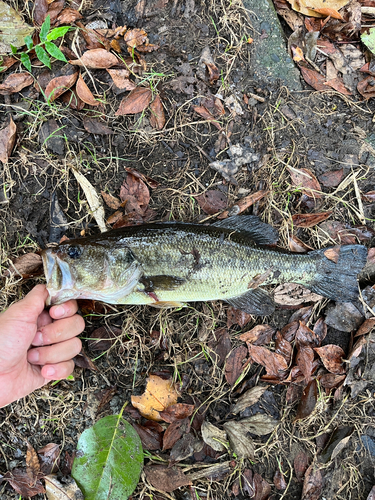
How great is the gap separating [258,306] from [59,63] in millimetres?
3407

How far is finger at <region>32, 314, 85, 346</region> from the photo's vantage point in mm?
3197

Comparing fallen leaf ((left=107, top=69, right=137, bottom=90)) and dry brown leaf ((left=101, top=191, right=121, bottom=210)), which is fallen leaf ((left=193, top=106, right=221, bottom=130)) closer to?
fallen leaf ((left=107, top=69, right=137, bottom=90))

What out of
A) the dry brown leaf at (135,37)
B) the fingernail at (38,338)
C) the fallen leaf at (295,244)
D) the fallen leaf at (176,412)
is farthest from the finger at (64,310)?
the dry brown leaf at (135,37)

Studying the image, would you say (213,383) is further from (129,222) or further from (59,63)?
(59,63)

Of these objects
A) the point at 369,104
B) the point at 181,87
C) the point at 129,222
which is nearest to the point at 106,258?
the point at 129,222

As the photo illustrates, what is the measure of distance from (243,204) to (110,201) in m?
1.48

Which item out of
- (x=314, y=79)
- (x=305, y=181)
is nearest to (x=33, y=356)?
(x=305, y=181)

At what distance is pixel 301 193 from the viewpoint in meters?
3.79

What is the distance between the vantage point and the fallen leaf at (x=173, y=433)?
3.38m

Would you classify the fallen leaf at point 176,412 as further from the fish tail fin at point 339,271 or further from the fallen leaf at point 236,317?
the fish tail fin at point 339,271

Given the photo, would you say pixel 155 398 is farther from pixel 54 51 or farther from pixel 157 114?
pixel 54 51

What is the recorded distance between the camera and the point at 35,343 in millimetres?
3205

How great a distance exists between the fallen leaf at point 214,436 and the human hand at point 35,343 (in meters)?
1.56

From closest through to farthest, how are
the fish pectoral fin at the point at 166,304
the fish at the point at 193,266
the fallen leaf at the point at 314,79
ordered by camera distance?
1. the fish at the point at 193,266
2. the fish pectoral fin at the point at 166,304
3. the fallen leaf at the point at 314,79
